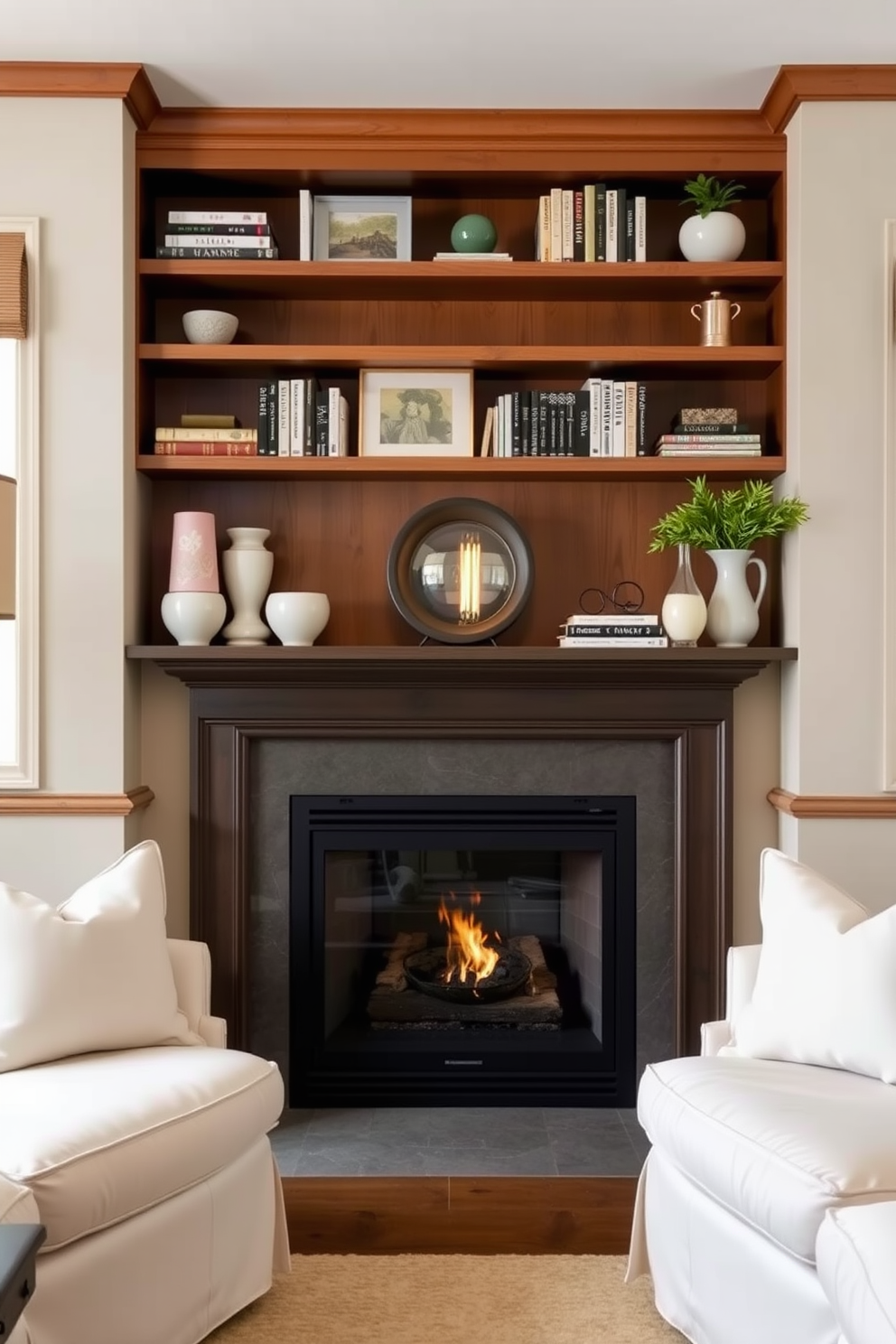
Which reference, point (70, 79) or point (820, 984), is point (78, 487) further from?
point (820, 984)

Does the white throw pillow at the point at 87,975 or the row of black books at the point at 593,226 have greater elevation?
the row of black books at the point at 593,226

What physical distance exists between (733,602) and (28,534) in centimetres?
179

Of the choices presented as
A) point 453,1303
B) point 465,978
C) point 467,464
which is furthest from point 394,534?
point 453,1303

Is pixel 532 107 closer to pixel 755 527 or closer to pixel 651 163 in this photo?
pixel 651 163

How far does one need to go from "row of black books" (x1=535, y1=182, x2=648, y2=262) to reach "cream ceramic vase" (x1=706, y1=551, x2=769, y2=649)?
822 mm

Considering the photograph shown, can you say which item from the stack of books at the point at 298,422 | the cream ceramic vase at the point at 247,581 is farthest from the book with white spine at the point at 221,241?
the cream ceramic vase at the point at 247,581

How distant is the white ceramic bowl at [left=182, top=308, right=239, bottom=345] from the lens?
3.14 meters

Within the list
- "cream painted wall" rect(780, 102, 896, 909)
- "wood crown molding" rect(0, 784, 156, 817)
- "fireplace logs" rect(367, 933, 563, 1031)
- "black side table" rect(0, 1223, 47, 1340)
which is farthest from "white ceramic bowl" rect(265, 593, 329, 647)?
"black side table" rect(0, 1223, 47, 1340)

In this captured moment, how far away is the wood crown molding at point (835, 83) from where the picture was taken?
2914 millimetres

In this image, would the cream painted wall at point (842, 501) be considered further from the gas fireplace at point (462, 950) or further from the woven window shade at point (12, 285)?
the woven window shade at point (12, 285)

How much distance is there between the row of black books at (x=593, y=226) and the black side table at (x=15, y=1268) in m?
2.56

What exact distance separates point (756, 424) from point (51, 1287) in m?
2.64

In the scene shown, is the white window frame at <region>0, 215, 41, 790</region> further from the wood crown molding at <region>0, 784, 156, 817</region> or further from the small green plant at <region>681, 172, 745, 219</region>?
the small green plant at <region>681, 172, 745, 219</region>

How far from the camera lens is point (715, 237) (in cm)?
311
